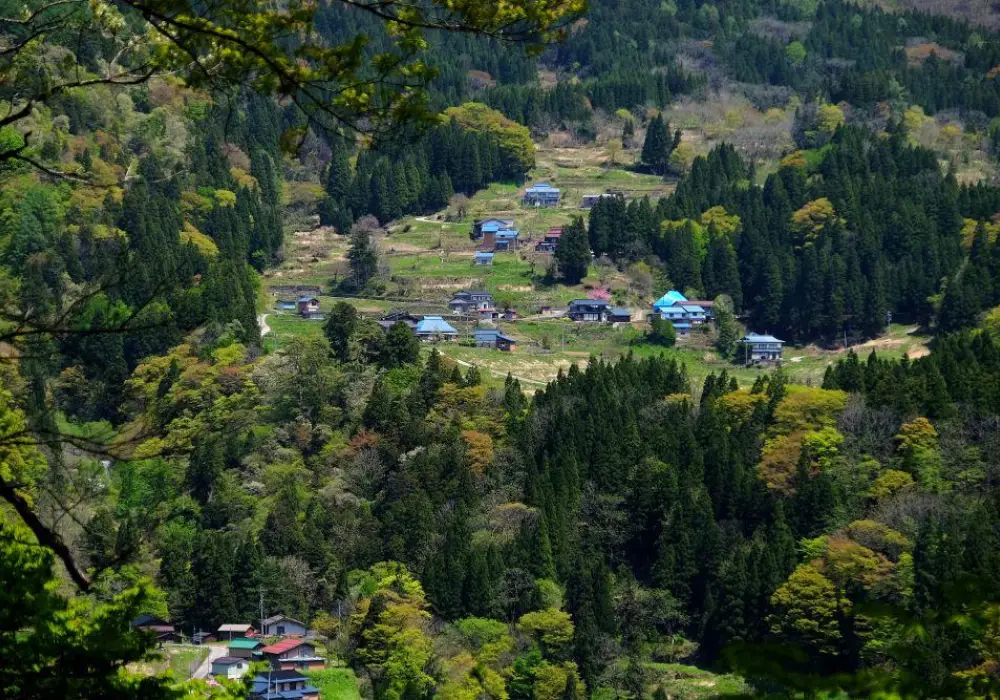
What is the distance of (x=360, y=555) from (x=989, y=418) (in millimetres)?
22662

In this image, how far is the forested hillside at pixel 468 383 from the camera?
1836 centimetres

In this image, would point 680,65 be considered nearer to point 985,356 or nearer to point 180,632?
point 985,356

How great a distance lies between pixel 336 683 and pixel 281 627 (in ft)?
16.9

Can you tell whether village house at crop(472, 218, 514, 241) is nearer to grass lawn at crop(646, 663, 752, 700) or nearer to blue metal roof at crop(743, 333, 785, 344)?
blue metal roof at crop(743, 333, 785, 344)

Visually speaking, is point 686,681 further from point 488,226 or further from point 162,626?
point 488,226

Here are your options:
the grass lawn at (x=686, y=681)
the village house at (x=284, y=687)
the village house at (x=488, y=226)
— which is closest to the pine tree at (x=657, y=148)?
the village house at (x=488, y=226)

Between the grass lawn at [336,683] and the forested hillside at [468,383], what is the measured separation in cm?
38

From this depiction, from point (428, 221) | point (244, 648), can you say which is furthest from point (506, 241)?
point (244, 648)

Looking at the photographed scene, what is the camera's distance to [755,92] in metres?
143

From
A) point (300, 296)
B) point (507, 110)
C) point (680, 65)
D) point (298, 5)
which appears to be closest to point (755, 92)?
point (680, 65)

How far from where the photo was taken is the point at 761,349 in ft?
312

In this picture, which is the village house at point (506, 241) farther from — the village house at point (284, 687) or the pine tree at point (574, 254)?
the village house at point (284, 687)

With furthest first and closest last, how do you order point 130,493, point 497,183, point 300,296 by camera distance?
1. point 497,183
2. point 300,296
3. point 130,493

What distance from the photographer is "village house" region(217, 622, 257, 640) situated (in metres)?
61.5
